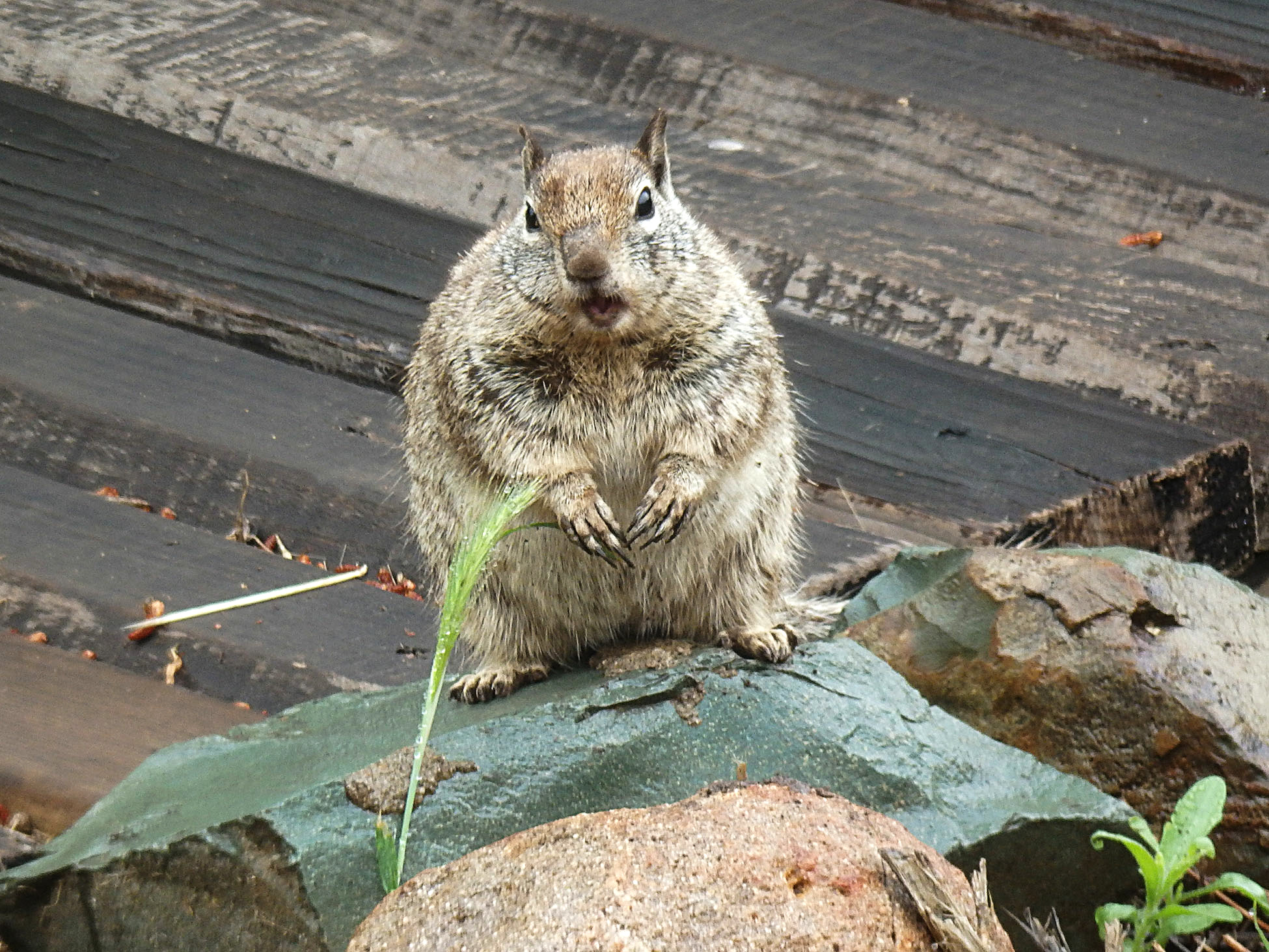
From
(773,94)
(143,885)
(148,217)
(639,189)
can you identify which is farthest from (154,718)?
(773,94)

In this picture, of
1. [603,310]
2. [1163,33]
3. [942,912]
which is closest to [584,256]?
[603,310]

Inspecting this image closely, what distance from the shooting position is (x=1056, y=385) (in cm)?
473

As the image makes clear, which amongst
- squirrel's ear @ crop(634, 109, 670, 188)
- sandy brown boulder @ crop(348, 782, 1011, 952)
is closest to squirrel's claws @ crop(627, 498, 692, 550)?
squirrel's ear @ crop(634, 109, 670, 188)

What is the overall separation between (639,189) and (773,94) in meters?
1.95

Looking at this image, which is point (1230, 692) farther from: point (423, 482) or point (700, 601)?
point (423, 482)

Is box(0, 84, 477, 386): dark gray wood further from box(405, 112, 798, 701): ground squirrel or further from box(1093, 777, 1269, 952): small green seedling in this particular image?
box(1093, 777, 1269, 952): small green seedling

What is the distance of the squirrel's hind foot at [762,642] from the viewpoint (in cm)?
374

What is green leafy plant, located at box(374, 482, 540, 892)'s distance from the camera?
116 inches

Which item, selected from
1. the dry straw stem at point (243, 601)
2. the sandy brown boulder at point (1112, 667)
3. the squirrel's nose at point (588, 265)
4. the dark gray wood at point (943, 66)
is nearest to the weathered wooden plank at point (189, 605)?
the dry straw stem at point (243, 601)

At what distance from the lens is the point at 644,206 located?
12.7 feet

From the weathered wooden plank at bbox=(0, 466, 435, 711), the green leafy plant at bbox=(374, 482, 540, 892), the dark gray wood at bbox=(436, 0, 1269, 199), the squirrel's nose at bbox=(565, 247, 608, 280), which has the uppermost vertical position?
the dark gray wood at bbox=(436, 0, 1269, 199)

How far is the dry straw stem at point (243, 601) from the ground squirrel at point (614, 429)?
1.40 ft

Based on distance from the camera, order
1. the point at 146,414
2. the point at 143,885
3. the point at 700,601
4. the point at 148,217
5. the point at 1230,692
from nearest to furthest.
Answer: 1. the point at 143,885
2. the point at 1230,692
3. the point at 700,601
4. the point at 146,414
5. the point at 148,217

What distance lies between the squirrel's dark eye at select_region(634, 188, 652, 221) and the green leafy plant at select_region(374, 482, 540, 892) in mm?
879
